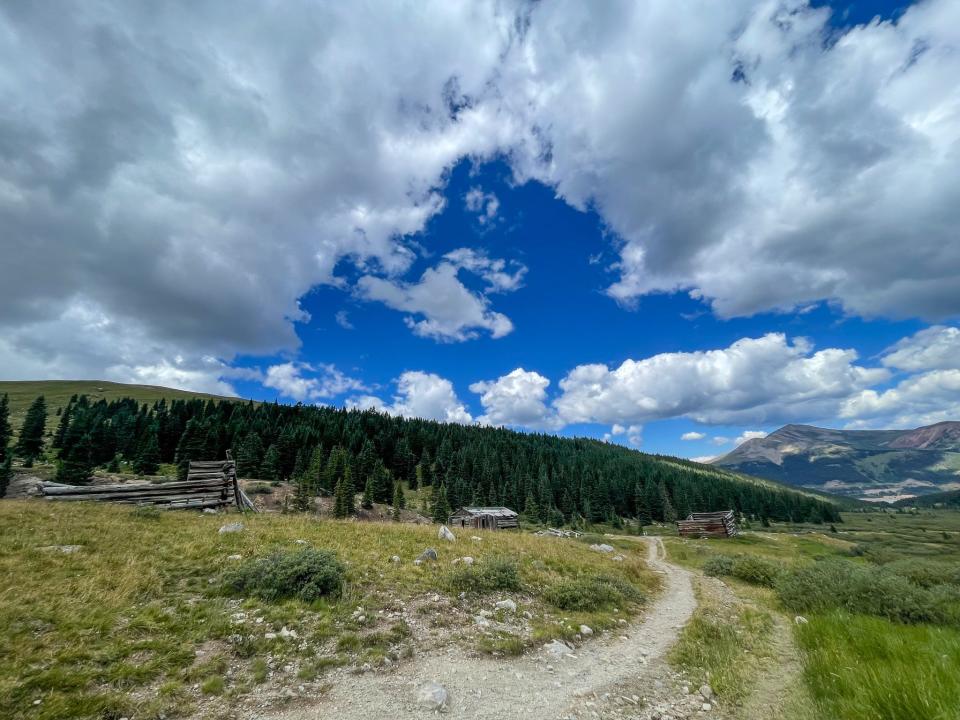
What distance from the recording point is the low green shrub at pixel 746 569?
22016 mm

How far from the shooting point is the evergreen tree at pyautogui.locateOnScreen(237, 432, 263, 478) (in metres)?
73.8

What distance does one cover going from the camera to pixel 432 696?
7094 millimetres

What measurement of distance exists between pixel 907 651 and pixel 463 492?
86.3 meters

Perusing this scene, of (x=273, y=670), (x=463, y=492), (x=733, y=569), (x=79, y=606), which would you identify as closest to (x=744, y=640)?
(x=273, y=670)

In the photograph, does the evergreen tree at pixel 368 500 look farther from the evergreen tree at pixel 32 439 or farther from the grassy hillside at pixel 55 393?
the grassy hillside at pixel 55 393

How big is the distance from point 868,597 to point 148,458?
90.3 metres

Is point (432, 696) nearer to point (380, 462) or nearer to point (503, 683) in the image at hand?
point (503, 683)

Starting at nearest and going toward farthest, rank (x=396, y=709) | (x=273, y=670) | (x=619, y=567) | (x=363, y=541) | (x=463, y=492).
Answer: (x=396, y=709)
(x=273, y=670)
(x=363, y=541)
(x=619, y=567)
(x=463, y=492)

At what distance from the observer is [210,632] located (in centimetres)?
866

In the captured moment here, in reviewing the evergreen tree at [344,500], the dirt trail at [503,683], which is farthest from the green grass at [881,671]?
the evergreen tree at [344,500]

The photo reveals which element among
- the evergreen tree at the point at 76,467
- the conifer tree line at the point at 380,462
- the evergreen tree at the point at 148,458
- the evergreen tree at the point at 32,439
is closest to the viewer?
the evergreen tree at the point at 76,467

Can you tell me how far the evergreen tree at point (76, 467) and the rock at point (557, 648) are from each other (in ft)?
200

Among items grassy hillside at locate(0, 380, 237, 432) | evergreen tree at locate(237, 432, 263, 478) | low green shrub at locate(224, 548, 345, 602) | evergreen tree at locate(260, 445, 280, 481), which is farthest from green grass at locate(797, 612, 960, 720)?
grassy hillside at locate(0, 380, 237, 432)

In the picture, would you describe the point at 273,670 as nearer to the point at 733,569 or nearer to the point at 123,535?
the point at 123,535
